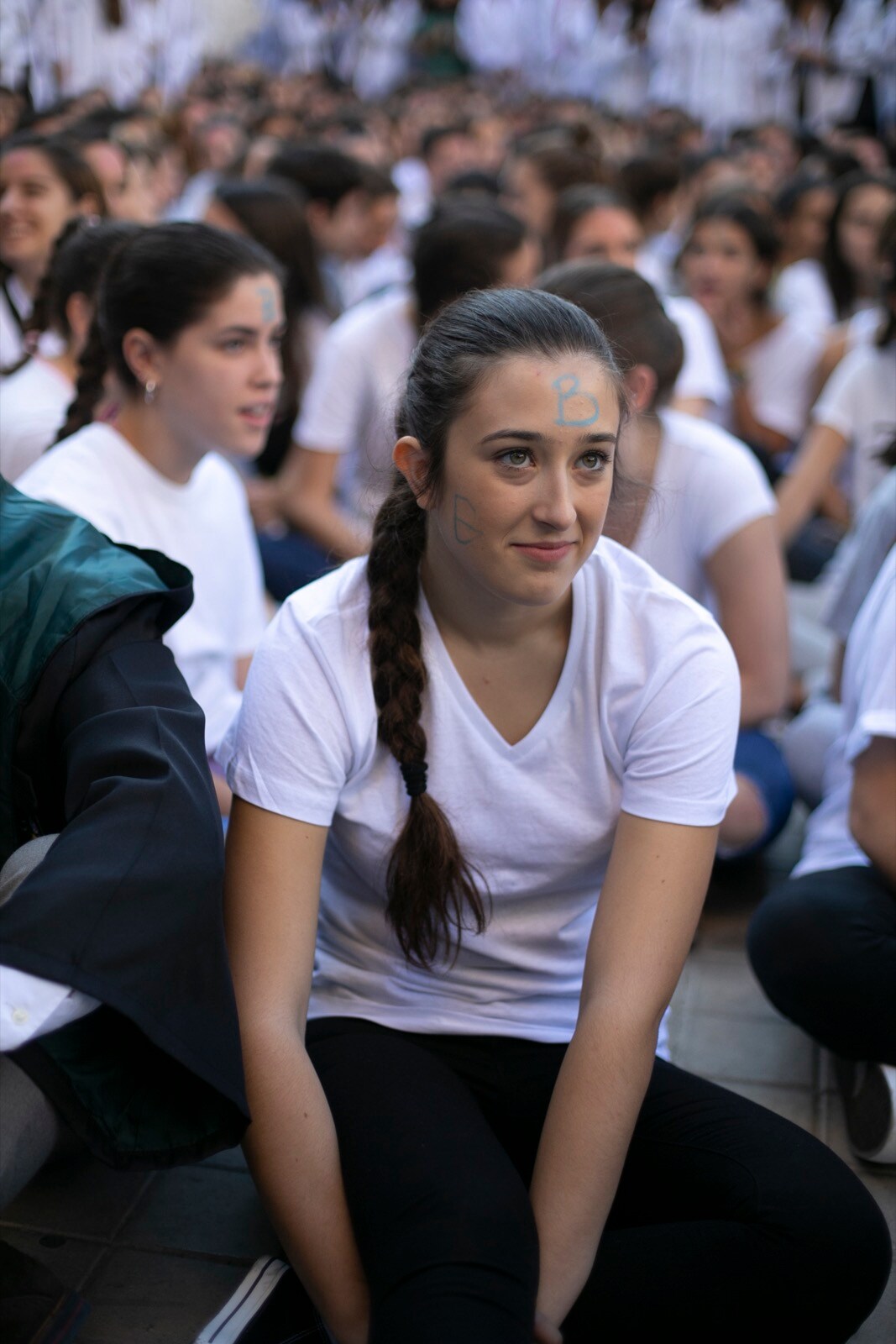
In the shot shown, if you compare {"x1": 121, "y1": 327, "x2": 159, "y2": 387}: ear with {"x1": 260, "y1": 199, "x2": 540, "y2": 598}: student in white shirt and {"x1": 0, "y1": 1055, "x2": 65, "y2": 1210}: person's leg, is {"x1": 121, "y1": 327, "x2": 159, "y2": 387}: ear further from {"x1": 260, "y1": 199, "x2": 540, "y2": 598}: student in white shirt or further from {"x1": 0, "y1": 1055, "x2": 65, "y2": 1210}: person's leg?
{"x1": 0, "y1": 1055, "x2": 65, "y2": 1210}: person's leg

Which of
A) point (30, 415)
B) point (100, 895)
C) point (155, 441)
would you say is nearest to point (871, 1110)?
point (100, 895)

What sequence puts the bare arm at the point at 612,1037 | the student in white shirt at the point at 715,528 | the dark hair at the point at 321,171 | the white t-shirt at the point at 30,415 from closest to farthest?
1. the bare arm at the point at 612,1037
2. the student in white shirt at the point at 715,528
3. the white t-shirt at the point at 30,415
4. the dark hair at the point at 321,171

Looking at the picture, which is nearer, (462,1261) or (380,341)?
(462,1261)

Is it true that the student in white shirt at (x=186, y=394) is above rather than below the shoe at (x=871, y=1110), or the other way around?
above

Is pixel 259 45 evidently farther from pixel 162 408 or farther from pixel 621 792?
pixel 621 792

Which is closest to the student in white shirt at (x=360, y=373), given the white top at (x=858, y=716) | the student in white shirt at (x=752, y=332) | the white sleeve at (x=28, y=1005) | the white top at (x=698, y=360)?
the white top at (x=698, y=360)

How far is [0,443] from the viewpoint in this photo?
2.75 metres

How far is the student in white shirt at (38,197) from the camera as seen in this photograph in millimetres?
3732

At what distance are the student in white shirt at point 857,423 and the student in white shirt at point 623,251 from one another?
33cm

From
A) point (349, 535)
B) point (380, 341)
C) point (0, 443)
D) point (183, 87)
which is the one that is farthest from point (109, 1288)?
point (183, 87)


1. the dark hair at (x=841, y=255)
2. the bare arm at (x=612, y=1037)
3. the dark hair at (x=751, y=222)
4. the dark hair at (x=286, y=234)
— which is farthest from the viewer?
the dark hair at (x=841, y=255)

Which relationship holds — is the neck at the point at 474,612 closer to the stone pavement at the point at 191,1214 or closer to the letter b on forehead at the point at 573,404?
the letter b on forehead at the point at 573,404

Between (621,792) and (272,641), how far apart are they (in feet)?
1.50

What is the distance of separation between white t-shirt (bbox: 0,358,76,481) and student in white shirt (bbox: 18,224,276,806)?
0.29 m
